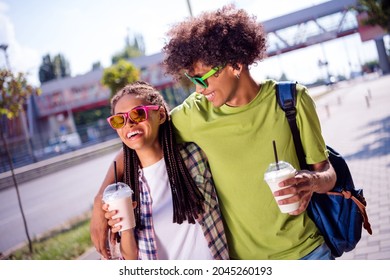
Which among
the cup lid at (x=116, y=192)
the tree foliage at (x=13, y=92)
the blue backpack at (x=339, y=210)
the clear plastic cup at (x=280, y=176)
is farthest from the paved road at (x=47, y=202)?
the clear plastic cup at (x=280, y=176)

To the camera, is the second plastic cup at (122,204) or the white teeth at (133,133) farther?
the white teeth at (133,133)

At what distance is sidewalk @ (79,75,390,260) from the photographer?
266cm

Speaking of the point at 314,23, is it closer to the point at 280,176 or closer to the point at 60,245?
the point at 280,176

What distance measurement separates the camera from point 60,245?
4.64 metres

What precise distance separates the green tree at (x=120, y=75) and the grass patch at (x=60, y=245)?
3.04 metres

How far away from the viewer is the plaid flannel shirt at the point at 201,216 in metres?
1.69

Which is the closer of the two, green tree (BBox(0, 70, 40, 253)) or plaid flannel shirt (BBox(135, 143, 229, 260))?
plaid flannel shirt (BBox(135, 143, 229, 260))

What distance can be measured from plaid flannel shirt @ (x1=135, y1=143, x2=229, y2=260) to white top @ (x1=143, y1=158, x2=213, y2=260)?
1.0 inches

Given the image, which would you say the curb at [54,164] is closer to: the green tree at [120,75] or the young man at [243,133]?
the green tree at [120,75]

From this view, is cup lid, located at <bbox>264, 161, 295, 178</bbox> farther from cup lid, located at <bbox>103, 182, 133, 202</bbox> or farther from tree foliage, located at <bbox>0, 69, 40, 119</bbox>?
tree foliage, located at <bbox>0, 69, 40, 119</bbox>

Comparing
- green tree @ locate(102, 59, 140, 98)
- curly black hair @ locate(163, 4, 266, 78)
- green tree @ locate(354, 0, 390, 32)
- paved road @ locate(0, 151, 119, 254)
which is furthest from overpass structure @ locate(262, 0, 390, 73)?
green tree @ locate(102, 59, 140, 98)

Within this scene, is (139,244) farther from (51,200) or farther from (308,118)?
(51,200)

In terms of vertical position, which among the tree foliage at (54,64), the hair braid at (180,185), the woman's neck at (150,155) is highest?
the tree foliage at (54,64)

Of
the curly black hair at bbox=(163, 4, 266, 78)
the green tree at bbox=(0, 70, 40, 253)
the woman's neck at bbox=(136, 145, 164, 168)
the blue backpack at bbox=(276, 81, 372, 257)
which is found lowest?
the blue backpack at bbox=(276, 81, 372, 257)
